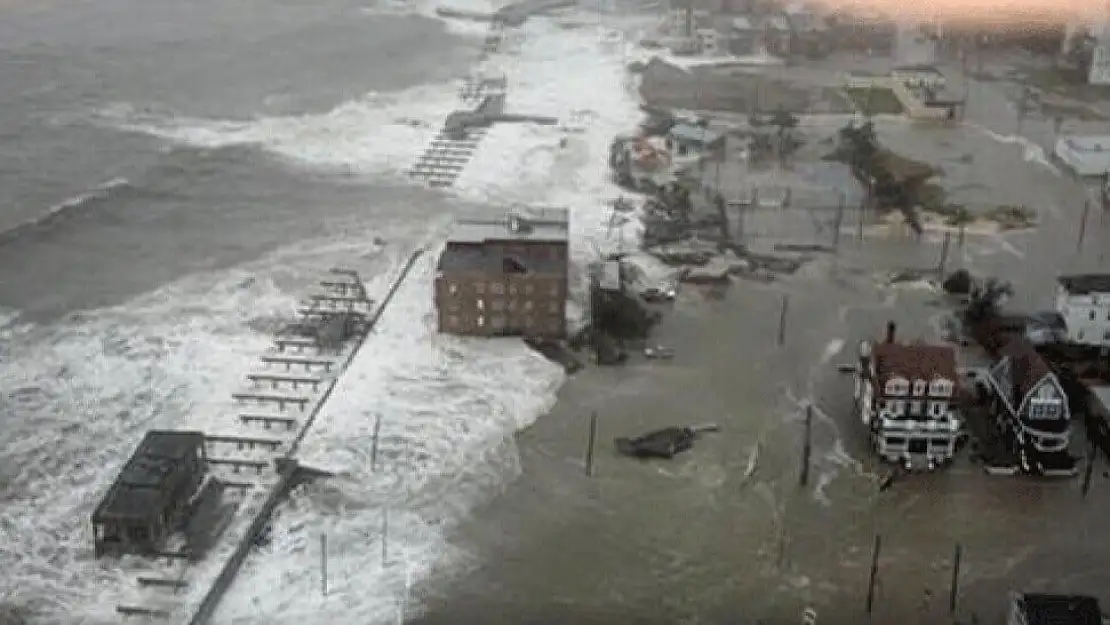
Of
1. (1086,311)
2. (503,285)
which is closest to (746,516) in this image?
(503,285)

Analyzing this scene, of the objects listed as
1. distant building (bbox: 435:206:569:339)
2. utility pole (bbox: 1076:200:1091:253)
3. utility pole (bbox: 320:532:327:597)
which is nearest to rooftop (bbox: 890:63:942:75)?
utility pole (bbox: 1076:200:1091:253)

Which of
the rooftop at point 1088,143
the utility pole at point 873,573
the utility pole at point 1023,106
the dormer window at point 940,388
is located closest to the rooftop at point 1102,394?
the dormer window at point 940,388

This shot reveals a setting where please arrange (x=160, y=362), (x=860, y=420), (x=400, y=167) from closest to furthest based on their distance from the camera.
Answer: (x=860, y=420), (x=160, y=362), (x=400, y=167)

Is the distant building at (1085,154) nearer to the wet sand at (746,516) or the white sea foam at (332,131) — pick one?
the wet sand at (746,516)

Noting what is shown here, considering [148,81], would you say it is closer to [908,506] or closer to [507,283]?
[507,283]

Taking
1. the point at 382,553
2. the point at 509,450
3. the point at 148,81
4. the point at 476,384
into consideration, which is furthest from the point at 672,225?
the point at 148,81

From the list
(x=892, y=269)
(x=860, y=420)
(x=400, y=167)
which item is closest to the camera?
(x=860, y=420)
